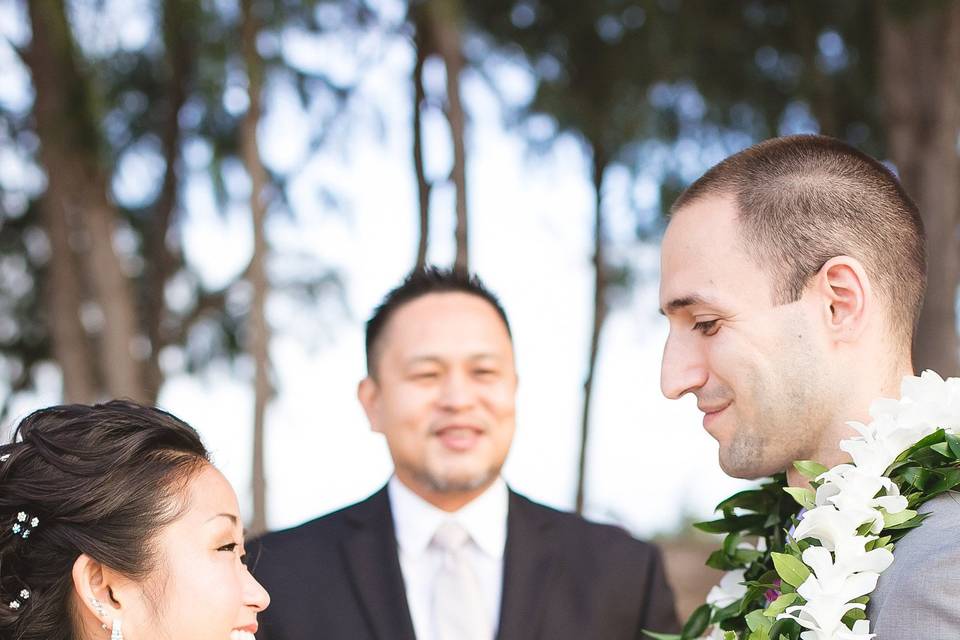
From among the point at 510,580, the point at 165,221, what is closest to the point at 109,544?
the point at 510,580

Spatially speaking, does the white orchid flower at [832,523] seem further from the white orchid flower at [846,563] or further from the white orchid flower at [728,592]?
the white orchid flower at [728,592]

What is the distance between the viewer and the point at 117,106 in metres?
10.7

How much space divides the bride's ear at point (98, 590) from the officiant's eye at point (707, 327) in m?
1.56

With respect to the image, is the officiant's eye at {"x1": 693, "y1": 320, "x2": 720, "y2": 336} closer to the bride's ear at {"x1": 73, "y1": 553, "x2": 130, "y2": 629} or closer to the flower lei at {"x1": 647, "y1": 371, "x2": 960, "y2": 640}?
the flower lei at {"x1": 647, "y1": 371, "x2": 960, "y2": 640}

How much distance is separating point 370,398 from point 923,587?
2627 millimetres

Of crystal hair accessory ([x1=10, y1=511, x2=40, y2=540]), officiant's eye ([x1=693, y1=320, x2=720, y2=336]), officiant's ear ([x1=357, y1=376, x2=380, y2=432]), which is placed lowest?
crystal hair accessory ([x1=10, y1=511, x2=40, y2=540])

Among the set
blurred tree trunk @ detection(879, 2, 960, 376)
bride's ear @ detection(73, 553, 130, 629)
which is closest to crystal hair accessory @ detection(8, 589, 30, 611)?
bride's ear @ detection(73, 553, 130, 629)

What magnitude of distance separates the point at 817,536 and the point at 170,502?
160 cm

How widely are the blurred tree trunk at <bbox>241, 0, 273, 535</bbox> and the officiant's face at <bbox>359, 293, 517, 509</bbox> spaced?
4076mm

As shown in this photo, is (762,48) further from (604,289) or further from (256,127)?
(256,127)

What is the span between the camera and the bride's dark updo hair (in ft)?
9.03

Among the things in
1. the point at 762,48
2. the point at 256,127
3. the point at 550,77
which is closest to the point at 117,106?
the point at 256,127

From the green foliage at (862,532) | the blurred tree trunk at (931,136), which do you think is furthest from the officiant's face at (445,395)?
the blurred tree trunk at (931,136)

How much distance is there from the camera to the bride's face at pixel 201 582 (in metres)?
2.76
